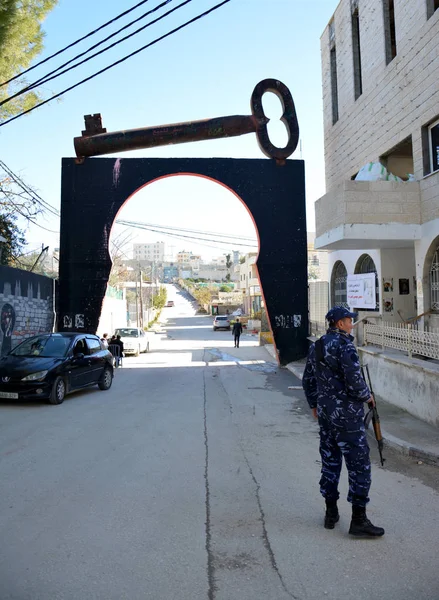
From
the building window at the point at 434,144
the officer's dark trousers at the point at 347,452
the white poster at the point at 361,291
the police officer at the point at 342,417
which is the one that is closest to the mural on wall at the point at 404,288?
the white poster at the point at 361,291

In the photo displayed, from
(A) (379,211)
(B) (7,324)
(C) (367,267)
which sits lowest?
(B) (7,324)

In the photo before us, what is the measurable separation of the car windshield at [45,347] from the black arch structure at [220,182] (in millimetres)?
6136

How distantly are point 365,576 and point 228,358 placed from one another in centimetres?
1841

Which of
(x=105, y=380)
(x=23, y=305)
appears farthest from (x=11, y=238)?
(x=105, y=380)

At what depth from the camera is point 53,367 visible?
973 cm

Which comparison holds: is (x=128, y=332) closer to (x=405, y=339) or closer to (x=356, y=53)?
(x=356, y=53)

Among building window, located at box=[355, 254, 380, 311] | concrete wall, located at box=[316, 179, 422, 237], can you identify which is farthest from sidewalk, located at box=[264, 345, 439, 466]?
building window, located at box=[355, 254, 380, 311]

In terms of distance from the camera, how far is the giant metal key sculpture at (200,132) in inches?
628

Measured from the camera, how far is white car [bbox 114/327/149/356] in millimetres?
24166

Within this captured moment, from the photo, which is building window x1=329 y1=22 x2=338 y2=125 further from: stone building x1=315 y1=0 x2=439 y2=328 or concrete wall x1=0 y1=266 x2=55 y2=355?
concrete wall x1=0 y1=266 x2=55 y2=355

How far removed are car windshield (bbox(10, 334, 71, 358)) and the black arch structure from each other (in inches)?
242

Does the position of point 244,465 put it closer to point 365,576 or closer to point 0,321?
point 365,576

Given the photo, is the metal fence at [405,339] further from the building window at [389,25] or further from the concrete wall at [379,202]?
the building window at [389,25]

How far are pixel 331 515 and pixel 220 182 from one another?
594 inches
